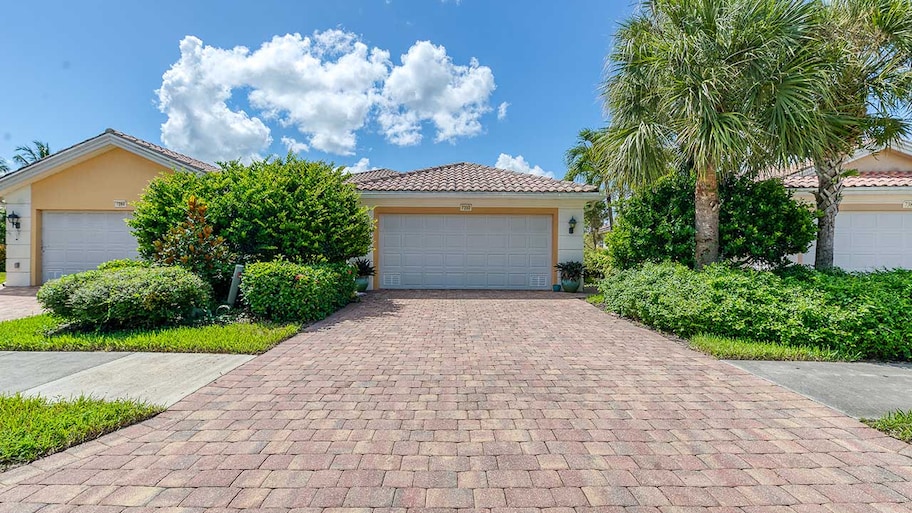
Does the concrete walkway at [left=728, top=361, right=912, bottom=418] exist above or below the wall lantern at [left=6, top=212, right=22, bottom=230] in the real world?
below

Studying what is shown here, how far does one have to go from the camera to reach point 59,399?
343 cm

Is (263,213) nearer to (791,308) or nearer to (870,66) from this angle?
(791,308)

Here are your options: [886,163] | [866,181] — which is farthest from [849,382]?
[886,163]

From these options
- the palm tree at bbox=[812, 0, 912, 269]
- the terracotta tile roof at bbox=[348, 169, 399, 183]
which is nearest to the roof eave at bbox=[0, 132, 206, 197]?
the terracotta tile roof at bbox=[348, 169, 399, 183]

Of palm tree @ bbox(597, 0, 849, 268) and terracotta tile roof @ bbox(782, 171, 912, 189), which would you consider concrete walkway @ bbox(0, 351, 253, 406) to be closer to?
palm tree @ bbox(597, 0, 849, 268)

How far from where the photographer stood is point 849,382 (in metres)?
4.06

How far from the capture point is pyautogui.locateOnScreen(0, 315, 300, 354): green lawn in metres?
5.08

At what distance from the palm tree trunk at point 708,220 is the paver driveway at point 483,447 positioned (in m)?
3.58

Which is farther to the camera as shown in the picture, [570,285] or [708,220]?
[570,285]

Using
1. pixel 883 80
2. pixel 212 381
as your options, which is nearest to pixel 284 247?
pixel 212 381

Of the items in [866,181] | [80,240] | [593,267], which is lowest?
[593,267]

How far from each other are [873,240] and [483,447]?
15.0 metres

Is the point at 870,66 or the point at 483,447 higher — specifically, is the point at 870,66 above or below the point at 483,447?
above

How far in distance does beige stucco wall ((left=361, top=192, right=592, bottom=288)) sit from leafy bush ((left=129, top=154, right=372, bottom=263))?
288cm
